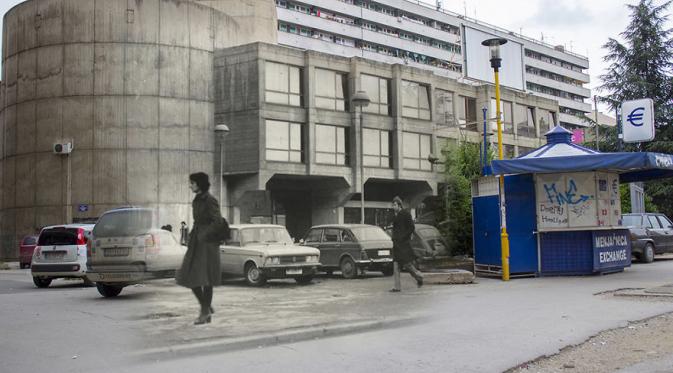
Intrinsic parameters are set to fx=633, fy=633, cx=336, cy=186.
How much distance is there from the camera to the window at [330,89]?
1457 inches

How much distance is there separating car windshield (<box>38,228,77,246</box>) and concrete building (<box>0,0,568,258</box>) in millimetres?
541

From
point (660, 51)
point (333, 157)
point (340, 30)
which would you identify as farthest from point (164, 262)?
point (340, 30)

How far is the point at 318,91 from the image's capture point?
3700 centimetres

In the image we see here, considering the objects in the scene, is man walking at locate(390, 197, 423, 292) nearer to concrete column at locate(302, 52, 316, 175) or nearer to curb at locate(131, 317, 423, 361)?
curb at locate(131, 317, 423, 361)

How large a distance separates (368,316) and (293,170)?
26.9 meters

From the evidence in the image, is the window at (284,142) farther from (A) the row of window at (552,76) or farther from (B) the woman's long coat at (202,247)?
(A) the row of window at (552,76)

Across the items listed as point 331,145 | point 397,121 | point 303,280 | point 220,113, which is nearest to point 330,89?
point 331,145

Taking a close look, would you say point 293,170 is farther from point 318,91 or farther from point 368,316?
point 368,316

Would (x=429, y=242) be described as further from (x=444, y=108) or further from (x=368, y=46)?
(x=368, y=46)

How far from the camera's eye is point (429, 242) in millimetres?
18406

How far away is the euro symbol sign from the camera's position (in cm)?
2672

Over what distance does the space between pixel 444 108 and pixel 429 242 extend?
27294 mm

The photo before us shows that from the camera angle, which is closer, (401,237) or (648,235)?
(401,237)

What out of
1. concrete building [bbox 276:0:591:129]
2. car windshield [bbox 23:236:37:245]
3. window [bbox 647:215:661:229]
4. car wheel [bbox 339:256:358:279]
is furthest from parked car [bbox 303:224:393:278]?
concrete building [bbox 276:0:591:129]
